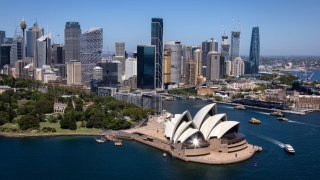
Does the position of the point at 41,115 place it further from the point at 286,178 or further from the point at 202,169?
the point at 286,178

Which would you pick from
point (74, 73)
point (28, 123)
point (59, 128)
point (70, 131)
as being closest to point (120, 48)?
point (74, 73)

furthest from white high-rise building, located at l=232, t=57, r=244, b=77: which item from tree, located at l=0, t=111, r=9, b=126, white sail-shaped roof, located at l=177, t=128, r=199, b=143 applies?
white sail-shaped roof, located at l=177, t=128, r=199, b=143

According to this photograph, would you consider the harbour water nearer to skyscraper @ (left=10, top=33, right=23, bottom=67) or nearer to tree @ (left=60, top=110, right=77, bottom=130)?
tree @ (left=60, top=110, right=77, bottom=130)

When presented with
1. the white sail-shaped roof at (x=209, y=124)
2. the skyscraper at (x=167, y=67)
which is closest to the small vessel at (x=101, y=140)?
the white sail-shaped roof at (x=209, y=124)

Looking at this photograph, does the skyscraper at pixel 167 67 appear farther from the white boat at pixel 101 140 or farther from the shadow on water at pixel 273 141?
the white boat at pixel 101 140

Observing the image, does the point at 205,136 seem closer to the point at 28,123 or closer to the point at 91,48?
the point at 28,123
